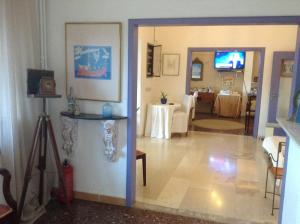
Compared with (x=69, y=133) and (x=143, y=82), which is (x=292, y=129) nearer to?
(x=69, y=133)

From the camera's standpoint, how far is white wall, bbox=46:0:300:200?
96.6 inches

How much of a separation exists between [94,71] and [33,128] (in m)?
0.88

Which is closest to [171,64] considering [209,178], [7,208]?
[209,178]

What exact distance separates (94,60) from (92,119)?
62 cm

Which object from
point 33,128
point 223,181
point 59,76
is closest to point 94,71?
point 59,76

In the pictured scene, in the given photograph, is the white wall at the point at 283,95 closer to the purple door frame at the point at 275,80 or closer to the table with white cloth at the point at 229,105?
the purple door frame at the point at 275,80

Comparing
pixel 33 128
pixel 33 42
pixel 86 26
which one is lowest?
pixel 33 128

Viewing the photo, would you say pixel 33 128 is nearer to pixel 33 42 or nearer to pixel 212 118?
pixel 33 42

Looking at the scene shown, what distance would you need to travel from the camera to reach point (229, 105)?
8797mm

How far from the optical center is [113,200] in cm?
311

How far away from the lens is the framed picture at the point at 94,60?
2812 mm

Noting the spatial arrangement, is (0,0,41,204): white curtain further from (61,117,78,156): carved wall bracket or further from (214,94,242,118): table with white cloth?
(214,94,242,118): table with white cloth

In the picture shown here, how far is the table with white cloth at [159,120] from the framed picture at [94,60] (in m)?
3.07

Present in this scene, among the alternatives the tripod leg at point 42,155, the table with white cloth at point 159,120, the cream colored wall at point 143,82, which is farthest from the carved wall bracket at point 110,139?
the table with white cloth at point 159,120
